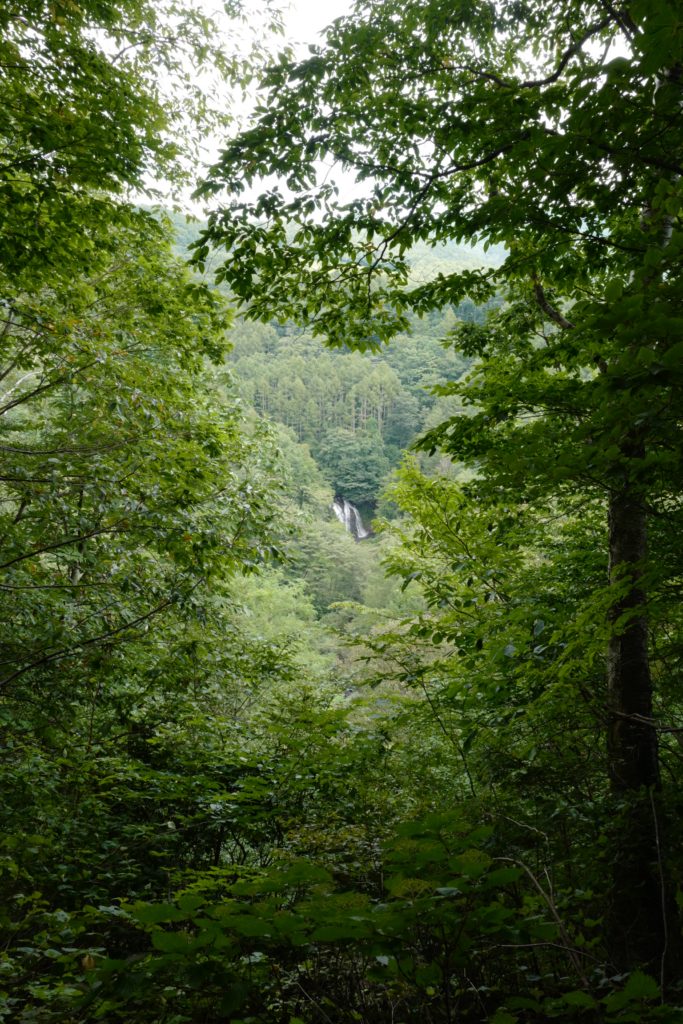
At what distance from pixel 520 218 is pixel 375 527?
12.6 ft

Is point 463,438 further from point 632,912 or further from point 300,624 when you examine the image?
point 300,624

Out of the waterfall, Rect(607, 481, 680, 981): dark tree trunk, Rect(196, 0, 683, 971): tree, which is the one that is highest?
the waterfall

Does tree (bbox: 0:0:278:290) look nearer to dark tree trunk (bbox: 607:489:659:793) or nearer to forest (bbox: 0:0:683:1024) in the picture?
forest (bbox: 0:0:683:1024)

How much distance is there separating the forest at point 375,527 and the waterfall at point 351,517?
1884 inches

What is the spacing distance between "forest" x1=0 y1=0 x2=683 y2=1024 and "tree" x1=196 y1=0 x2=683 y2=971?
0.02 metres

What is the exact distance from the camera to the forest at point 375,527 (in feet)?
6.13

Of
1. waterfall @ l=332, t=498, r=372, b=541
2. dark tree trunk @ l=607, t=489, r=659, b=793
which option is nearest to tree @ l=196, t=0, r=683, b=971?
dark tree trunk @ l=607, t=489, r=659, b=793

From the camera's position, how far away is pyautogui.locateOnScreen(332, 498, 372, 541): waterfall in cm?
5534

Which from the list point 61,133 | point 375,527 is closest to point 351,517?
point 375,527

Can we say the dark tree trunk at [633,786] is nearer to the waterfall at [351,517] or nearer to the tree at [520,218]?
the tree at [520,218]

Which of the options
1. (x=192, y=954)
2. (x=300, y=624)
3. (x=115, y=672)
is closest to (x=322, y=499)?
(x=300, y=624)

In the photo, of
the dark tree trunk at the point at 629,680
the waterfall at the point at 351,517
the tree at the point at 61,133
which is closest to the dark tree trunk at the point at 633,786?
the dark tree trunk at the point at 629,680

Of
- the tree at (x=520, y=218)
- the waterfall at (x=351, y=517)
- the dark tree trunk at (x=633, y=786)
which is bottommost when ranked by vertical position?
the dark tree trunk at (x=633, y=786)

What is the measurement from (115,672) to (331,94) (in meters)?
4.88
